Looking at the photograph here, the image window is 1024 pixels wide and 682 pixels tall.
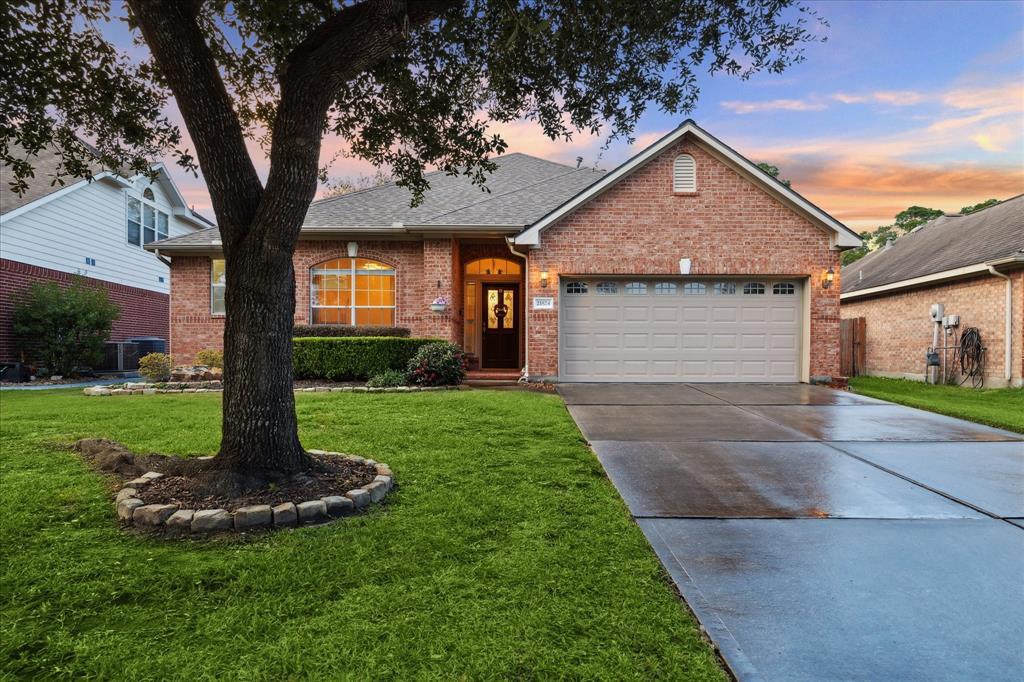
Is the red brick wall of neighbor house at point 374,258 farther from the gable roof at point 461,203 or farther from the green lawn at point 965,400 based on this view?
the green lawn at point 965,400

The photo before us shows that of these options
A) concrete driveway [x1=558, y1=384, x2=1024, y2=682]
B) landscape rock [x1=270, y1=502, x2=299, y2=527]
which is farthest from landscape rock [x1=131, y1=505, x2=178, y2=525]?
concrete driveway [x1=558, y1=384, x2=1024, y2=682]

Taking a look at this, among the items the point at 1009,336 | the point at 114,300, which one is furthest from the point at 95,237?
the point at 1009,336

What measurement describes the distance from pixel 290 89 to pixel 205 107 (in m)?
0.64

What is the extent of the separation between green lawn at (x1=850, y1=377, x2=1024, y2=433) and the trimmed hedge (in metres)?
10.0

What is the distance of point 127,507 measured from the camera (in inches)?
145

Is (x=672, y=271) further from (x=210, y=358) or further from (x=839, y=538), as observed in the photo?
(x=210, y=358)

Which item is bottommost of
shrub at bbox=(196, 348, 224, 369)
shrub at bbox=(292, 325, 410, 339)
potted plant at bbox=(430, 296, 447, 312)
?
shrub at bbox=(196, 348, 224, 369)

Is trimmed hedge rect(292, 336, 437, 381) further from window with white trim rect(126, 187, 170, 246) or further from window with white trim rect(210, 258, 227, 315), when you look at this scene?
window with white trim rect(126, 187, 170, 246)

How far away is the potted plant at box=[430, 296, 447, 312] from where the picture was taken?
42.2ft

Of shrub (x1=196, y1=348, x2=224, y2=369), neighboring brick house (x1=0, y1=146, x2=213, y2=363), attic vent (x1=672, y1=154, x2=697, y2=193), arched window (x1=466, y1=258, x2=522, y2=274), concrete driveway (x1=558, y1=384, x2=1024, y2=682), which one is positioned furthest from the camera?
neighboring brick house (x1=0, y1=146, x2=213, y2=363)

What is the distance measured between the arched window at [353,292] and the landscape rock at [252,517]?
33.8ft

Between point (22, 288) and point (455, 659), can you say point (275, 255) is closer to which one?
point (455, 659)

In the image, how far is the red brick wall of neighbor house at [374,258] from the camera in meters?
13.0

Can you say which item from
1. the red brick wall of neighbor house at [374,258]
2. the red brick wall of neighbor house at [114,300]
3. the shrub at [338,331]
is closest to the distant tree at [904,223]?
the red brick wall of neighbor house at [374,258]
